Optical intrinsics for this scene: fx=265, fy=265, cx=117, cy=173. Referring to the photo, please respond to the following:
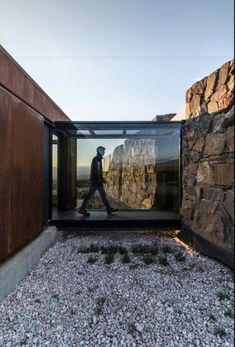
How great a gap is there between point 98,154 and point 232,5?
4.27 meters

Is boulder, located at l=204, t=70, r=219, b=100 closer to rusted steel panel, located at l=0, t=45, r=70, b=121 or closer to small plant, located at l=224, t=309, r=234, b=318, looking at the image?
small plant, located at l=224, t=309, r=234, b=318

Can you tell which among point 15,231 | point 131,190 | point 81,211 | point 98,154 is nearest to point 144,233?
point 131,190

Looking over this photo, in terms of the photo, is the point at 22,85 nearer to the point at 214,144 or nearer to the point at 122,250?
the point at 122,250

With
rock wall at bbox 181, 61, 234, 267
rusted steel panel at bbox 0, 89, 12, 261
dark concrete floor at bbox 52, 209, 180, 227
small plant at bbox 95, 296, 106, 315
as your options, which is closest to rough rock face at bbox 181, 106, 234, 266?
rock wall at bbox 181, 61, 234, 267

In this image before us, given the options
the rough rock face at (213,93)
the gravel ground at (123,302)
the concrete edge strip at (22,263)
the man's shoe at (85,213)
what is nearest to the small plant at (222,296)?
the gravel ground at (123,302)

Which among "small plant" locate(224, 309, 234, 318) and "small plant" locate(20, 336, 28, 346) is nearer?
"small plant" locate(224, 309, 234, 318)

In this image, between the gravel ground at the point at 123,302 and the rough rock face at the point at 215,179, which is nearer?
the rough rock face at the point at 215,179

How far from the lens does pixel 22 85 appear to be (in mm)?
3350

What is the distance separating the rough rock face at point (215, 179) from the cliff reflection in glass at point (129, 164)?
12.4 ft

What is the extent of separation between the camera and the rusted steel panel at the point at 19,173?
2779mm

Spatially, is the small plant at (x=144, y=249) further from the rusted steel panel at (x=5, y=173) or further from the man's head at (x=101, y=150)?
the man's head at (x=101, y=150)

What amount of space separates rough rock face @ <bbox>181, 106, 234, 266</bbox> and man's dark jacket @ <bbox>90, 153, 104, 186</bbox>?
3.92 metres

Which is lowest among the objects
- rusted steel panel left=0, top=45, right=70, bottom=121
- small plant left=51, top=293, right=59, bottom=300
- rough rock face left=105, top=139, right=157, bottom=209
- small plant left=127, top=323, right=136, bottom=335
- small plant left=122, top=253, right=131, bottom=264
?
small plant left=51, top=293, right=59, bottom=300

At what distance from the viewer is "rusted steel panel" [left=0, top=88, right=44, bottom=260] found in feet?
9.12
